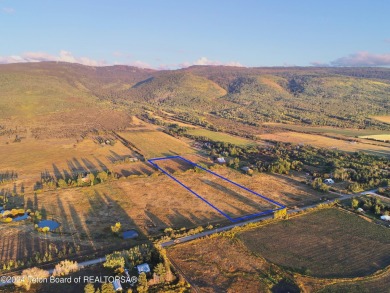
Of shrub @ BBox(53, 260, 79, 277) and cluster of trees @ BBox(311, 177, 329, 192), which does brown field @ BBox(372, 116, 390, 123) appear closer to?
cluster of trees @ BBox(311, 177, 329, 192)

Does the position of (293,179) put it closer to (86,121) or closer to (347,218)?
(347,218)

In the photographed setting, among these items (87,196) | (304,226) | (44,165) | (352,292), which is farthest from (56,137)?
(352,292)

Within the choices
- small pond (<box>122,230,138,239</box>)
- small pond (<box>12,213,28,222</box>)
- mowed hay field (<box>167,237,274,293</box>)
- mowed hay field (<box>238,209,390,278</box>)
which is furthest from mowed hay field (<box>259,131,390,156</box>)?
small pond (<box>12,213,28,222</box>)

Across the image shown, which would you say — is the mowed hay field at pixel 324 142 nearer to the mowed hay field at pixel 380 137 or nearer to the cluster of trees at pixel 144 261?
the mowed hay field at pixel 380 137

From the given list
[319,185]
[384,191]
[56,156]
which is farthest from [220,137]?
[384,191]

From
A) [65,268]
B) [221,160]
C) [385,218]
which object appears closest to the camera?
[65,268]

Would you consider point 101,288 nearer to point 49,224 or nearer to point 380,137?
point 49,224

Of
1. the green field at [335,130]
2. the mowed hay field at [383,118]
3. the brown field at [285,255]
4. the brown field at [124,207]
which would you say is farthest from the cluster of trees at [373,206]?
the mowed hay field at [383,118]

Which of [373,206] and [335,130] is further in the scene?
[335,130]
